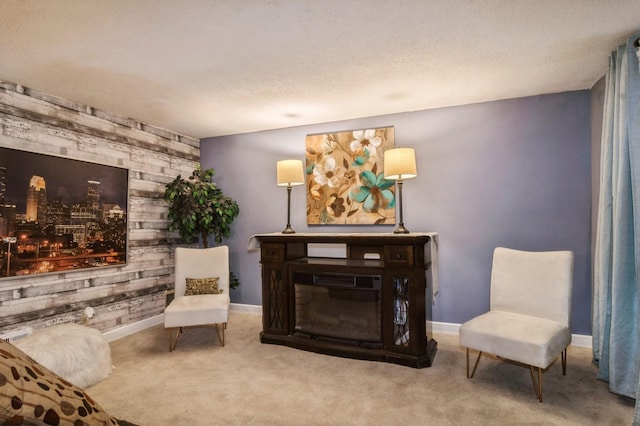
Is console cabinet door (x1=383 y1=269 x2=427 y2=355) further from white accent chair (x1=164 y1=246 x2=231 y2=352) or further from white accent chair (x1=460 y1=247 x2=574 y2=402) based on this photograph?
white accent chair (x1=164 y1=246 x2=231 y2=352)

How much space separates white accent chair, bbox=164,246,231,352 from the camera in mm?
3307

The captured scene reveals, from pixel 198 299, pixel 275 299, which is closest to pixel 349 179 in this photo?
pixel 275 299

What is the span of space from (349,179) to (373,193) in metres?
0.34

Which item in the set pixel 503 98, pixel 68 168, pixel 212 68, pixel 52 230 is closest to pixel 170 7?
pixel 212 68

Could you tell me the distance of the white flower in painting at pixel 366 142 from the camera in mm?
4059

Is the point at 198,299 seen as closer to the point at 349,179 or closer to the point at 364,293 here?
the point at 364,293

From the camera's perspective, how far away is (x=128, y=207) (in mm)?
3975

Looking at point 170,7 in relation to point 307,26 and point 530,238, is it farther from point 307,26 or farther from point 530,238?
point 530,238

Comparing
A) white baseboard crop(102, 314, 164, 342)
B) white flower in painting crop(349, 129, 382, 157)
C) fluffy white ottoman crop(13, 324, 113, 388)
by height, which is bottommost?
white baseboard crop(102, 314, 164, 342)

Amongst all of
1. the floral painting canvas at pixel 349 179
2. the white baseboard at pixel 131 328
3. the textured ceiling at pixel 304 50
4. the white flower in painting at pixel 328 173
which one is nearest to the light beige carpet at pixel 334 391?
the white baseboard at pixel 131 328

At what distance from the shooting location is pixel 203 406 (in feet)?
7.65

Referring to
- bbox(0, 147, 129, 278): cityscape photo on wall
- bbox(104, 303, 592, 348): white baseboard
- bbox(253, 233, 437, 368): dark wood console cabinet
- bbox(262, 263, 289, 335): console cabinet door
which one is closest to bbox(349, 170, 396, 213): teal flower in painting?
bbox(253, 233, 437, 368): dark wood console cabinet

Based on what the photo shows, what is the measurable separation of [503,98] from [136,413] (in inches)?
164

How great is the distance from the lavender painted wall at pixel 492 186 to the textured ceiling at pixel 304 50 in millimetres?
255
